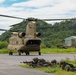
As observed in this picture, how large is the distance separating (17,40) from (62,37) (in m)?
64.9

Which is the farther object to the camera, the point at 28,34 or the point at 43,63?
the point at 28,34

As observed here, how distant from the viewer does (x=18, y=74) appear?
11.3 metres

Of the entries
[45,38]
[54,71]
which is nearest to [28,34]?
[54,71]

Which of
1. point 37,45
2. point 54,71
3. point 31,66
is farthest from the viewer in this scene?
point 37,45

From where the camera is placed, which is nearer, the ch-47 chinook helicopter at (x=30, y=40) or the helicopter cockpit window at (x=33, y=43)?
the ch-47 chinook helicopter at (x=30, y=40)

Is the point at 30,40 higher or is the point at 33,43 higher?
the point at 30,40

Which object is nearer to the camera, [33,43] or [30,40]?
[30,40]

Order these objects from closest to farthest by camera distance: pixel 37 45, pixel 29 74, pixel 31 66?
1. pixel 29 74
2. pixel 31 66
3. pixel 37 45

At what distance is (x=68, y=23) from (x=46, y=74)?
90.2 metres

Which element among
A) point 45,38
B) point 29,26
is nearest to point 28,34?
point 29,26

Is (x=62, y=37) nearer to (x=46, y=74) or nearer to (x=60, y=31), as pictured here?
(x=60, y=31)

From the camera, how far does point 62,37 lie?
325 feet

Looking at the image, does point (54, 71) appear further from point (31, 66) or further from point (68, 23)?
point (68, 23)

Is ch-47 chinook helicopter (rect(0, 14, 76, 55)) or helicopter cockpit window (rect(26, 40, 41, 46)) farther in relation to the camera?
helicopter cockpit window (rect(26, 40, 41, 46))
